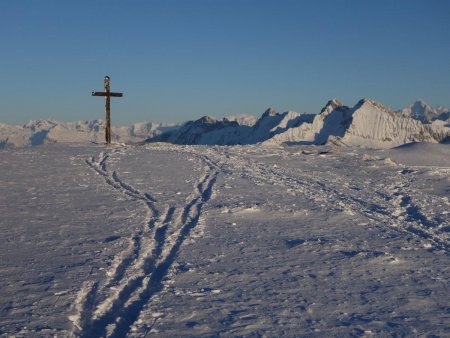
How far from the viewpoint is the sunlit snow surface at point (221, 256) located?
643cm

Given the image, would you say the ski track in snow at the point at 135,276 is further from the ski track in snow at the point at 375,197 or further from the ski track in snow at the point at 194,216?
the ski track in snow at the point at 375,197

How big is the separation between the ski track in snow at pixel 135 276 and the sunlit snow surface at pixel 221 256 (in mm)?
29

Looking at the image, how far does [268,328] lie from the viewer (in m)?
6.21

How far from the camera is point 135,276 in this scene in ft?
26.1

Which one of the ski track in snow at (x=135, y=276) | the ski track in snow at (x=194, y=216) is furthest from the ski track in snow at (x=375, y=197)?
the ski track in snow at (x=135, y=276)

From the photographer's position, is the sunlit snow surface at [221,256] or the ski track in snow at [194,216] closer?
the sunlit snow surface at [221,256]

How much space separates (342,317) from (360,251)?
3116 mm

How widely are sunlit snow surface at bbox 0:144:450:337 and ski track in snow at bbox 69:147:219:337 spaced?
0.03 metres

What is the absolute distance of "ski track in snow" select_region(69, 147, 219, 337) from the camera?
6387 mm

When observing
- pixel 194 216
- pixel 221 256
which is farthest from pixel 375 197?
pixel 221 256

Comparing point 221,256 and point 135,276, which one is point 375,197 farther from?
point 135,276

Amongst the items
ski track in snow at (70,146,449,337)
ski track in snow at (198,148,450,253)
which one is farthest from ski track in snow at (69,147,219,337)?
ski track in snow at (198,148,450,253)

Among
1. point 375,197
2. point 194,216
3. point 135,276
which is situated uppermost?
point 375,197

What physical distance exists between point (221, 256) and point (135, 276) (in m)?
1.74
